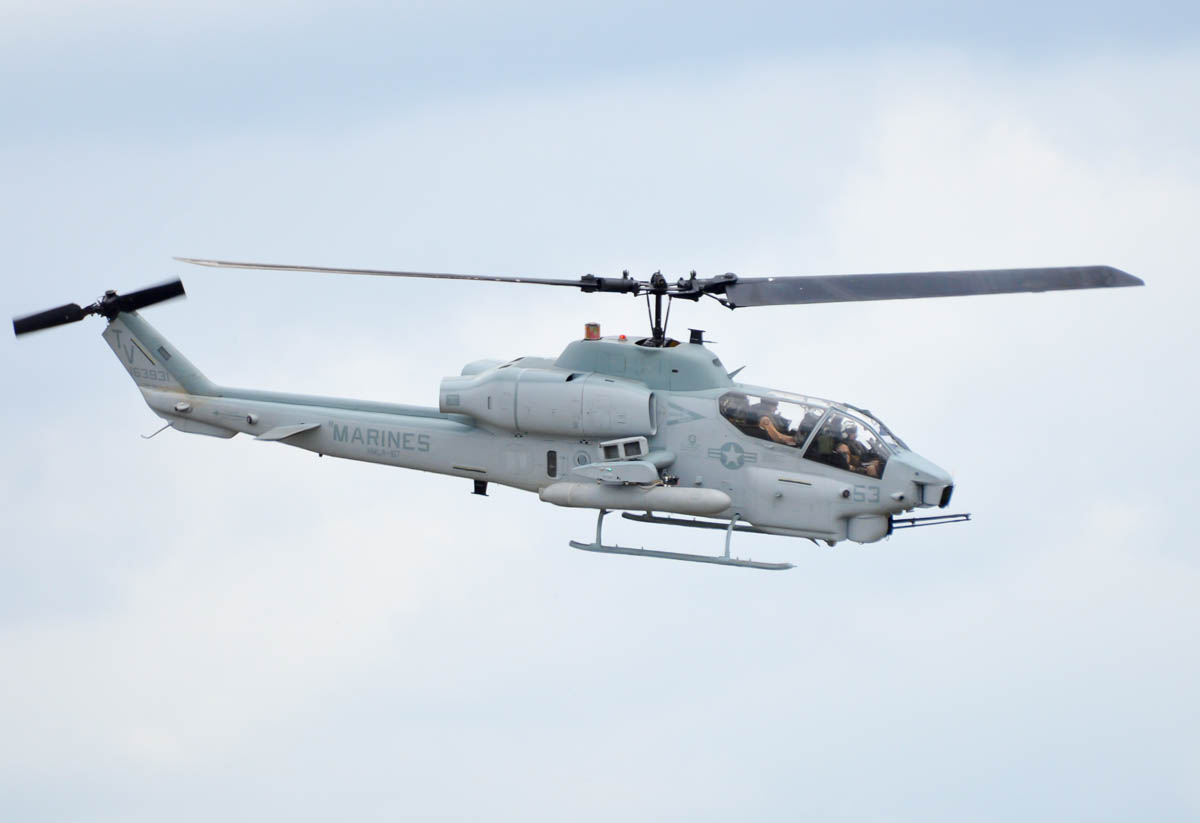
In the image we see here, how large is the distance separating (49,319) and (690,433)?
11.1 meters

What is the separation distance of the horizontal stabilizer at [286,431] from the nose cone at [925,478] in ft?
30.6

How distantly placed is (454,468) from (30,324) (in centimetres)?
770

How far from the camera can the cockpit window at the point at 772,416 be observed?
2466 cm

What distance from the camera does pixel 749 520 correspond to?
81.8 ft

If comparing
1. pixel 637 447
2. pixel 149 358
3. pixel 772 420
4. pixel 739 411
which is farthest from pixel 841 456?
pixel 149 358

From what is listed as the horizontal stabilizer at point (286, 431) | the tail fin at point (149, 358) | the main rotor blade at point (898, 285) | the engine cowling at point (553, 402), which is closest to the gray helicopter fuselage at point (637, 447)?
the engine cowling at point (553, 402)

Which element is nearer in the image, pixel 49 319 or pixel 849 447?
pixel 849 447

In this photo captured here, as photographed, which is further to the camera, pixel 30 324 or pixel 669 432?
pixel 30 324

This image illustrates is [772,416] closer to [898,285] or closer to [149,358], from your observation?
[898,285]

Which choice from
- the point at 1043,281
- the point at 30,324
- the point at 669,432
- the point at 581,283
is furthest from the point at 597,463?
the point at 30,324

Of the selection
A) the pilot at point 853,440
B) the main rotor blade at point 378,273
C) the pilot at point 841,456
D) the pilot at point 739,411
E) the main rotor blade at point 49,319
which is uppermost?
the main rotor blade at point 378,273

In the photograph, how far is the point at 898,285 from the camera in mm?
24219

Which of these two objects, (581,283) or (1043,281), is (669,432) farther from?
(1043,281)

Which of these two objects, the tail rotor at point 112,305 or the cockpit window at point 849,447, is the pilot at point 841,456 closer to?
the cockpit window at point 849,447
